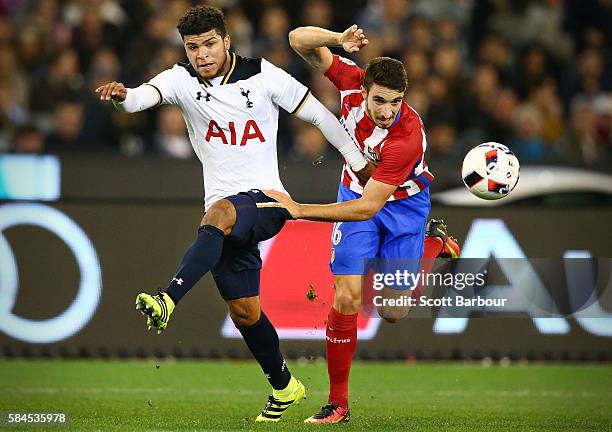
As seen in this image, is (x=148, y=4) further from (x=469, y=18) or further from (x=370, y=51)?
(x=469, y=18)

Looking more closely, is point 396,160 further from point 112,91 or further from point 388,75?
point 112,91

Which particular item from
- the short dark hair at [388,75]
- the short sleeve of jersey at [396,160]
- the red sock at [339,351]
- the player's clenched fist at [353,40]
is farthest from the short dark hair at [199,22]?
the red sock at [339,351]

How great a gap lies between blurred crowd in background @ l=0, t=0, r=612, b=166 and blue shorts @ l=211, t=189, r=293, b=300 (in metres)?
4.29

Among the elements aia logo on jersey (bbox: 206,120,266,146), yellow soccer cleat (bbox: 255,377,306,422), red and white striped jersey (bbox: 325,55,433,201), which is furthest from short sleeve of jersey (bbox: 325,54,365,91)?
yellow soccer cleat (bbox: 255,377,306,422)

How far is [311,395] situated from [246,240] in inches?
96.1

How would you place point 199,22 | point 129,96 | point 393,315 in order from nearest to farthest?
point 129,96, point 199,22, point 393,315

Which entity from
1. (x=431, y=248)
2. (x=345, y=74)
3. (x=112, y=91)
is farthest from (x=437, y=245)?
(x=112, y=91)

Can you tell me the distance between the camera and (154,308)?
661cm

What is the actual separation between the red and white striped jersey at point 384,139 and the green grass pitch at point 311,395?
1.59 m

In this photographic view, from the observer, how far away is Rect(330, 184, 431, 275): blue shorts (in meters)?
8.33

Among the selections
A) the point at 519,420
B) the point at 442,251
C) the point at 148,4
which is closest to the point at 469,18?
the point at 148,4

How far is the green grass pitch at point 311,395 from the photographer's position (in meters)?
7.77

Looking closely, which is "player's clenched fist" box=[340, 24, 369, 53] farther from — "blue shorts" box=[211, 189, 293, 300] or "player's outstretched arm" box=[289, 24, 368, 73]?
"blue shorts" box=[211, 189, 293, 300]

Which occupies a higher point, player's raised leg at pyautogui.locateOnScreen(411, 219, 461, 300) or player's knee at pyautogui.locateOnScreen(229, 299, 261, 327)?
player's raised leg at pyautogui.locateOnScreen(411, 219, 461, 300)
